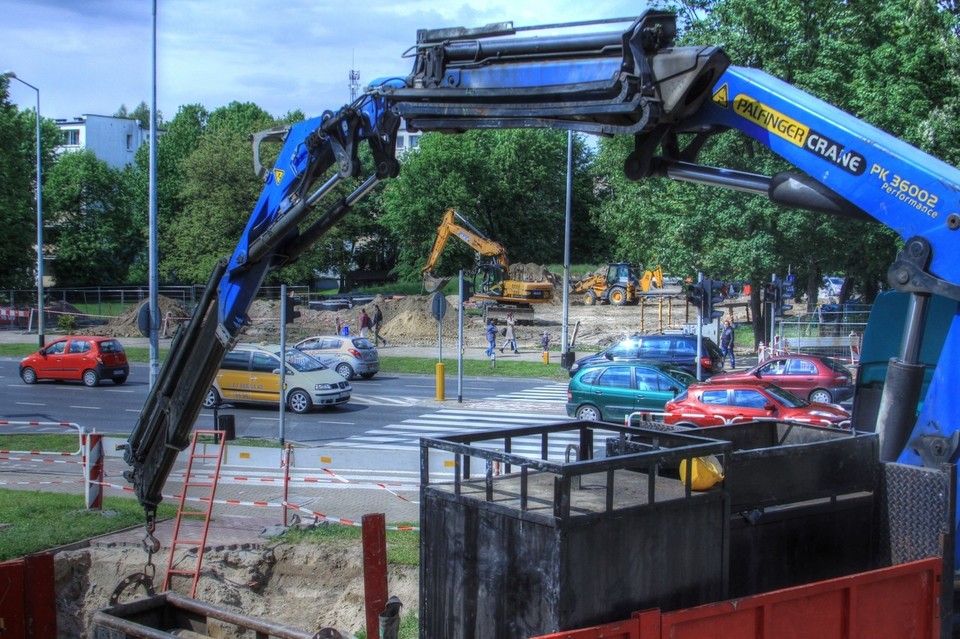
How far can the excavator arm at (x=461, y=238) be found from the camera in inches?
1957

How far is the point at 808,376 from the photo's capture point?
85.1 feet

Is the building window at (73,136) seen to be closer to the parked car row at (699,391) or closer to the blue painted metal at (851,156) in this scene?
the parked car row at (699,391)

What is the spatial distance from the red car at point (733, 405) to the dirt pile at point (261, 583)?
31.4ft

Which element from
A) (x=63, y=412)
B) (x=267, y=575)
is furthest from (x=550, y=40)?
(x=63, y=412)

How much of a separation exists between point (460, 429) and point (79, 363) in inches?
595

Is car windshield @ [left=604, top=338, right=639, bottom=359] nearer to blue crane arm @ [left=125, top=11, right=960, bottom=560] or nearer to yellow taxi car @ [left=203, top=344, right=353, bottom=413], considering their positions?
yellow taxi car @ [left=203, top=344, right=353, bottom=413]

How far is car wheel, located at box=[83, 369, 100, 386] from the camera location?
30.9 m

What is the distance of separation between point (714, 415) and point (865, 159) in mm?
13523

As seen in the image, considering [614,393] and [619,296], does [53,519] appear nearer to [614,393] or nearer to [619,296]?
[614,393]

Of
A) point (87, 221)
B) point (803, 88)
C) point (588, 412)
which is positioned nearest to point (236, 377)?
point (588, 412)

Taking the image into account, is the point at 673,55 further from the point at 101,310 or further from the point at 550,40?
the point at 101,310

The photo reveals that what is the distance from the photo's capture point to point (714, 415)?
63.3ft

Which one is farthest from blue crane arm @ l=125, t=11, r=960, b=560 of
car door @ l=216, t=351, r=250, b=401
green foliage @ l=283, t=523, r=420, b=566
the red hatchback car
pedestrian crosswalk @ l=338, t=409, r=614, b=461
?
the red hatchback car

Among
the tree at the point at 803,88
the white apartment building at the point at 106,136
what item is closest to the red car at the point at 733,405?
the tree at the point at 803,88
